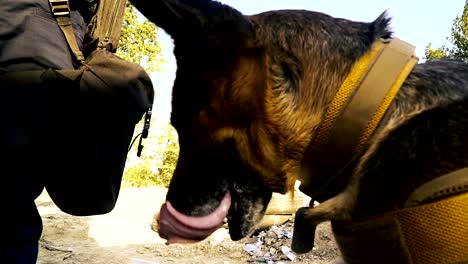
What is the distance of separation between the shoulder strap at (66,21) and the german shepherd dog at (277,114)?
99cm

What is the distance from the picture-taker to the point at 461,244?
170cm

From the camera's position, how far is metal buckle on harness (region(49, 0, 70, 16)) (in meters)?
2.78

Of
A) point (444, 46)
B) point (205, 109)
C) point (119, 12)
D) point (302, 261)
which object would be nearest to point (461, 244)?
point (205, 109)

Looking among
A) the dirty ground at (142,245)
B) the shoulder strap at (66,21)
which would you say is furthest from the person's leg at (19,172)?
the dirty ground at (142,245)

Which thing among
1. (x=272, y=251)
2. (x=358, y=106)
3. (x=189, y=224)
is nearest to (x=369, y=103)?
(x=358, y=106)

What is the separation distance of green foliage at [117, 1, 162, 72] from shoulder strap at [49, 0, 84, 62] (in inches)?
357

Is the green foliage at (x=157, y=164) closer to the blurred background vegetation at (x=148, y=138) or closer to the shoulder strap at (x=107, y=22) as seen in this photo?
the blurred background vegetation at (x=148, y=138)

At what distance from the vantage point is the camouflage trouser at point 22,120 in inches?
101

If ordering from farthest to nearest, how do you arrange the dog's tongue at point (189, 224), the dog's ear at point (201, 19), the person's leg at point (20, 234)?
the person's leg at point (20, 234) → the dog's tongue at point (189, 224) → the dog's ear at point (201, 19)

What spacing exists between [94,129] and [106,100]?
169 mm

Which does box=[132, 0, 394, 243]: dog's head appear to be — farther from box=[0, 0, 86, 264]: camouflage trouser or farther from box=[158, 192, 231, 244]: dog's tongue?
box=[0, 0, 86, 264]: camouflage trouser

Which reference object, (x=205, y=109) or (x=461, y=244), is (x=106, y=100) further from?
(x=461, y=244)

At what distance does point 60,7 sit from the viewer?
110 inches

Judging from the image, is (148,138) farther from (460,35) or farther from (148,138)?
(460,35)
